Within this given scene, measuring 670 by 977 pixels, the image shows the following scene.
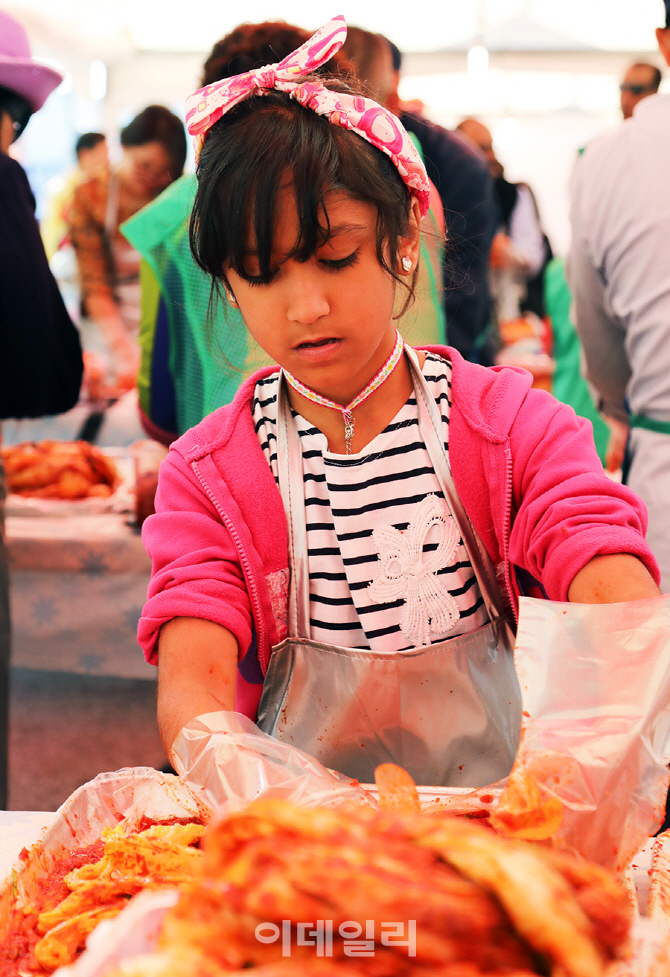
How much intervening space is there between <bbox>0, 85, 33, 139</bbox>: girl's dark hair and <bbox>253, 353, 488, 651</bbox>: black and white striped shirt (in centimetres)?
126

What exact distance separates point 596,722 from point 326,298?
1.49 ft

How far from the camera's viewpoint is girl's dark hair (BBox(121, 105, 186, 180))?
108 inches

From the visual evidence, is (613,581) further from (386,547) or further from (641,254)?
(641,254)

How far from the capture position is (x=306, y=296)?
30.9 inches

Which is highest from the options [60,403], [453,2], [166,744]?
[453,2]

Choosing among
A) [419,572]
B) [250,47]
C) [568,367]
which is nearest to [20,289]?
[250,47]

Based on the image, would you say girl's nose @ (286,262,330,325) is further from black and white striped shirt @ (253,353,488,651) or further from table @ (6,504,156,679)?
table @ (6,504,156,679)

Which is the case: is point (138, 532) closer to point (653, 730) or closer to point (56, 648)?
point (56, 648)

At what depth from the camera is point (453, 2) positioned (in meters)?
5.04

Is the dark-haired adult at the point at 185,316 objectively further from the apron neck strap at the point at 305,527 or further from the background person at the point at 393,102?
the apron neck strap at the point at 305,527

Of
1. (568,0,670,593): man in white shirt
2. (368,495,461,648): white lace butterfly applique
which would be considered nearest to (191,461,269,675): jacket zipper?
(368,495,461,648): white lace butterfly applique

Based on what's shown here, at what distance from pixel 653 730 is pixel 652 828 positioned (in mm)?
77

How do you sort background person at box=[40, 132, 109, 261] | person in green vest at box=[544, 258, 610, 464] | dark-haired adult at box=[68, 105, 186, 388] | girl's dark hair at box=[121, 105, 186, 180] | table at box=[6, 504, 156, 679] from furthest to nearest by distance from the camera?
background person at box=[40, 132, 109, 261] → dark-haired adult at box=[68, 105, 186, 388] → girl's dark hair at box=[121, 105, 186, 180] → person in green vest at box=[544, 258, 610, 464] → table at box=[6, 504, 156, 679]

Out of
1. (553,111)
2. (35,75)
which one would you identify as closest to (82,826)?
(35,75)
